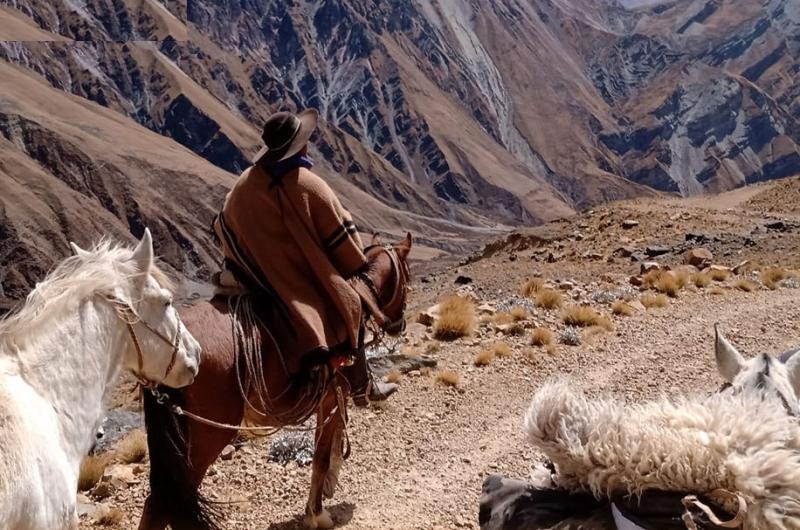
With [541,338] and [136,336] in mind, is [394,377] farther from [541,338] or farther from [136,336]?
[136,336]

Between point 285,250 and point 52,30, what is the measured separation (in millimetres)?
168100

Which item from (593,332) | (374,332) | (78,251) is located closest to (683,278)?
(593,332)

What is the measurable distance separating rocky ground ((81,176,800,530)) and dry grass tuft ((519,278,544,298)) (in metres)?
0.37

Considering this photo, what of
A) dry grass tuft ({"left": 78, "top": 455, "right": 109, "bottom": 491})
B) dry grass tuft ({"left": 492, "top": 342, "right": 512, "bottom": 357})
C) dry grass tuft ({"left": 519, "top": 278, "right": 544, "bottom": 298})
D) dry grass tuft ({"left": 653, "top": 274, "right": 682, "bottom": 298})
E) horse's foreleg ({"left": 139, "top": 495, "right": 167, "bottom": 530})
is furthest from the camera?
dry grass tuft ({"left": 519, "top": 278, "right": 544, "bottom": 298})

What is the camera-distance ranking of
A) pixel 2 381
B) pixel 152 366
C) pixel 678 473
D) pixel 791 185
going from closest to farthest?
pixel 678 473, pixel 2 381, pixel 152 366, pixel 791 185

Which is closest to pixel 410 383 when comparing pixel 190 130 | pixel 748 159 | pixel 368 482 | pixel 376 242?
pixel 368 482

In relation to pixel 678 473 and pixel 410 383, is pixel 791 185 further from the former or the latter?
pixel 678 473

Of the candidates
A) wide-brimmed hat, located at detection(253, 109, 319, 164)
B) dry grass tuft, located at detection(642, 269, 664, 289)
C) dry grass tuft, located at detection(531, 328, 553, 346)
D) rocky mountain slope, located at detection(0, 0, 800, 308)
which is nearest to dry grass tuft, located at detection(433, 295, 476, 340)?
dry grass tuft, located at detection(531, 328, 553, 346)

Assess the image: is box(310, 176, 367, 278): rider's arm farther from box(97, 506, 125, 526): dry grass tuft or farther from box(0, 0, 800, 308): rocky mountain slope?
box(0, 0, 800, 308): rocky mountain slope

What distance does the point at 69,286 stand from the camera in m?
2.89

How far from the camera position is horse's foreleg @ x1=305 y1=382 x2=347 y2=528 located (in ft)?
16.2

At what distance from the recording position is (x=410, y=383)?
8203mm

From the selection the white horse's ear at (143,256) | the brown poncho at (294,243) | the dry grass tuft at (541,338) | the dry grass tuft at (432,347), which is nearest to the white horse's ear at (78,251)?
the white horse's ear at (143,256)

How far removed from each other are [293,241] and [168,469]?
1484 mm
